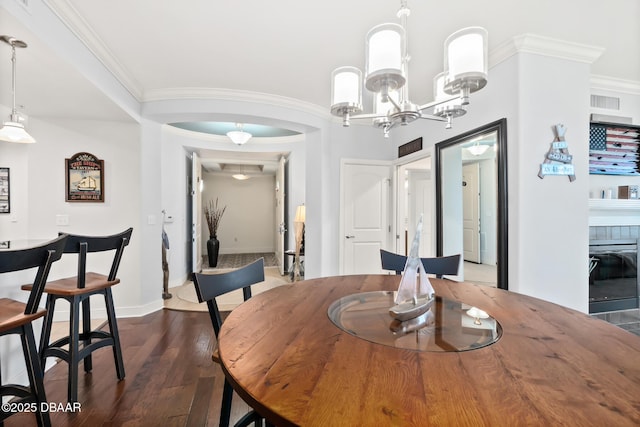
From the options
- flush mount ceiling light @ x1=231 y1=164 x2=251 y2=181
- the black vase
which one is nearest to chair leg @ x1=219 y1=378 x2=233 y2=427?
the black vase

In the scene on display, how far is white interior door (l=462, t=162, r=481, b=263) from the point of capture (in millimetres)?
5652

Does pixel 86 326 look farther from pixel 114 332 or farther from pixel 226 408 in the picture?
pixel 226 408

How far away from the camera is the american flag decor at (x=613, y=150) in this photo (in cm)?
293

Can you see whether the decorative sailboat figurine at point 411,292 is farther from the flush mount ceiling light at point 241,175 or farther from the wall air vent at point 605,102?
the flush mount ceiling light at point 241,175

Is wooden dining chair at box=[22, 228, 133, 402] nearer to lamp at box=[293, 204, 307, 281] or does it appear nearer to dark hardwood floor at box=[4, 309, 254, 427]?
dark hardwood floor at box=[4, 309, 254, 427]

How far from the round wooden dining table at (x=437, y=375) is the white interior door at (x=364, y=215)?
2.91 m

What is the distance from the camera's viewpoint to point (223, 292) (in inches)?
53.9

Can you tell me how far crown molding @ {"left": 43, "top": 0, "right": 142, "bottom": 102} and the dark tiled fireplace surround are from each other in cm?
464

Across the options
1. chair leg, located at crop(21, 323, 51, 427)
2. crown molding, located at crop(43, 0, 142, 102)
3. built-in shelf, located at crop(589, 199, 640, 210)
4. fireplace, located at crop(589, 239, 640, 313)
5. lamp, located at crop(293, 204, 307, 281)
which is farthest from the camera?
lamp, located at crop(293, 204, 307, 281)

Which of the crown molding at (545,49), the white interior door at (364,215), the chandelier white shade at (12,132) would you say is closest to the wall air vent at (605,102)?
the crown molding at (545,49)

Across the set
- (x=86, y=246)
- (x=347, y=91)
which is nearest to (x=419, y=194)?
(x=347, y=91)

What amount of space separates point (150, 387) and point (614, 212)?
4360 millimetres

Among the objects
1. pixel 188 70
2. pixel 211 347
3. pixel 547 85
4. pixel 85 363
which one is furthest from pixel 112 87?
pixel 547 85

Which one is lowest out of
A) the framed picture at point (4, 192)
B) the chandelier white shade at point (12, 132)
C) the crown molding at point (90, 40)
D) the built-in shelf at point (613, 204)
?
the built-in shelf at point (613, 204)
